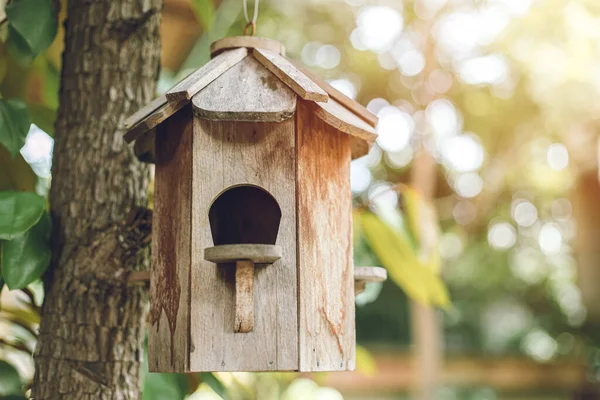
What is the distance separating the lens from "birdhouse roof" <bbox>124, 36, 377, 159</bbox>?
1.09 meters

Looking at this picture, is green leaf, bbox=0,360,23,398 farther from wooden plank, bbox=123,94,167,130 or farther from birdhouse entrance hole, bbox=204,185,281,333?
wooden plank, bbox=123,94,167,130

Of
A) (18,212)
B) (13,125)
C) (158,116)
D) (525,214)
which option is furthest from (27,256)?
(525,214)

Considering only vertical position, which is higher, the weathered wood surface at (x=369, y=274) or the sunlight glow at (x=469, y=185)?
the sunlight glow at (x=469, y=185)

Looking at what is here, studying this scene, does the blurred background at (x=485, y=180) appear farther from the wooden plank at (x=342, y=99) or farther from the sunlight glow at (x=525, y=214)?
the wooden plank at (x=342, y=99)

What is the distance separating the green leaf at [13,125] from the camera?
1298 mm

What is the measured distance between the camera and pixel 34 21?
1.33 m

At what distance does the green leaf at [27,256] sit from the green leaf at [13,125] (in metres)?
0.14

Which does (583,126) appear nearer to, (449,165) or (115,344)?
(449,165)

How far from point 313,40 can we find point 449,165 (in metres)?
2.02

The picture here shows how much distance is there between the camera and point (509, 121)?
6984 millimetres

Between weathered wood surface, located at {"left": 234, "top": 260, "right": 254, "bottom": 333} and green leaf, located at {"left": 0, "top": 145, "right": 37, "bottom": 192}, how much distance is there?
0.64 metres

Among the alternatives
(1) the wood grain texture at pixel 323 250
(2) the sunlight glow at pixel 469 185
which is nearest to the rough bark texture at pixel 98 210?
(1) the wood grain texture at pixel 323 250

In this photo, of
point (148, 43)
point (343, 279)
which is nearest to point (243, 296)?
point (343, 279)

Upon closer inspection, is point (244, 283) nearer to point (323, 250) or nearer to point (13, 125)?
point (323, 250)
